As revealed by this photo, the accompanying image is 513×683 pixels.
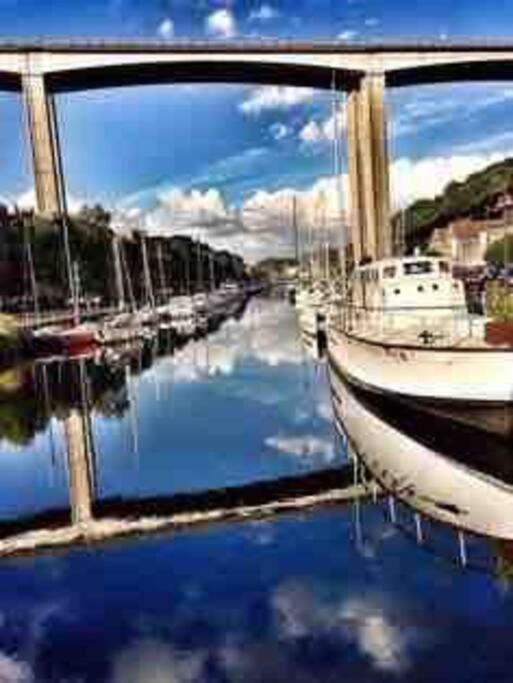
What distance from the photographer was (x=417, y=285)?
21.1m

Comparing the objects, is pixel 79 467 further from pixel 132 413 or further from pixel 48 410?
pixel 48 410

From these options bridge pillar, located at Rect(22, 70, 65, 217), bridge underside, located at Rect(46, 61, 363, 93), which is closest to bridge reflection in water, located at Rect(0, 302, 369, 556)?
bridge pillar, located at Rect(22, 70, 65, 217)

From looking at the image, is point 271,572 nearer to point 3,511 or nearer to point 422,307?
point 3,511

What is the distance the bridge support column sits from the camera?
198 feet

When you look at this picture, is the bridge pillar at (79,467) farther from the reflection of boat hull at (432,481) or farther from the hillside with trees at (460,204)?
the hillside with trees at (460,204)

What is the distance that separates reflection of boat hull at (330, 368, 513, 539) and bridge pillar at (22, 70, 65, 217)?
139ft

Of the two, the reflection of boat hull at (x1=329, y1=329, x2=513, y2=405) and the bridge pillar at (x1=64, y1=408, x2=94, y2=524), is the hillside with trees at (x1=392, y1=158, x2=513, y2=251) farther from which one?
the reflection of boat hull at (x1=329, y1=329, x2=513, y2=405)

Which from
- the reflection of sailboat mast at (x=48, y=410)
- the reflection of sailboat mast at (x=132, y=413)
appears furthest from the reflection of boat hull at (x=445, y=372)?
the reflection of sailboat mast at (x=48, y=410)

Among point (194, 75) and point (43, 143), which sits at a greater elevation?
point (194, 75)

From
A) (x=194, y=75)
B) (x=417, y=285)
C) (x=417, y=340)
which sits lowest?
(x=417, y=340)

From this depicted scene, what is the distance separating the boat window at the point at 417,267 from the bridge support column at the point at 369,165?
3774 cm

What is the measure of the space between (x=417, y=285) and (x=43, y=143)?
1568 inches

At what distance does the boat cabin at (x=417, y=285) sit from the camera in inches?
829

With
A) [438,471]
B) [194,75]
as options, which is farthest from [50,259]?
[438,471]
